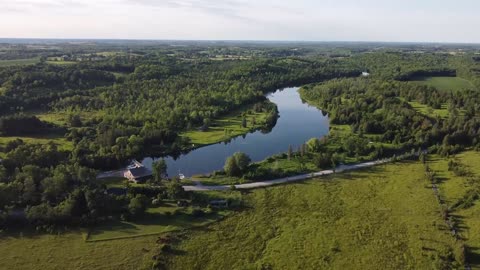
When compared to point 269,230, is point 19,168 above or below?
above

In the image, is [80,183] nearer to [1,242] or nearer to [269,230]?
[1,242]

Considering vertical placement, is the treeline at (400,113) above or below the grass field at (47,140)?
above

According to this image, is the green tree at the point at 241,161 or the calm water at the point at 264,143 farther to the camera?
the calm water at the point at 264,143

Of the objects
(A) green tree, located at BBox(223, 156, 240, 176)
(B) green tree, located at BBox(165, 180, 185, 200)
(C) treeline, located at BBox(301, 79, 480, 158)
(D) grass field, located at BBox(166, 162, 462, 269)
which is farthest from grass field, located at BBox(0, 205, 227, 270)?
(C) treeline, located at BBox(301, 79, 480, 158)

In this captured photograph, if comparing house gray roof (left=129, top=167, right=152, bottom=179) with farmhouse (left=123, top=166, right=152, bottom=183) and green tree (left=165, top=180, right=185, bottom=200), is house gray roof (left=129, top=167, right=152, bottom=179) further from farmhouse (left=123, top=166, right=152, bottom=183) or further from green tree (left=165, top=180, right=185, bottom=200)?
green tree (left=165, top=180, right=185, bottom=200)

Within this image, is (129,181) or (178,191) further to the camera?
(129,181)

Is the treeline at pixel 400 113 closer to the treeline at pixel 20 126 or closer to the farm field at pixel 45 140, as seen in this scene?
the farm field at pixel 45 140

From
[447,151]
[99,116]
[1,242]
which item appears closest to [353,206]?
[447,151]

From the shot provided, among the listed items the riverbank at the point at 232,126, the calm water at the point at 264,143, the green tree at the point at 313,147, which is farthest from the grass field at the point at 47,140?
the green tree at the point at 313,147
